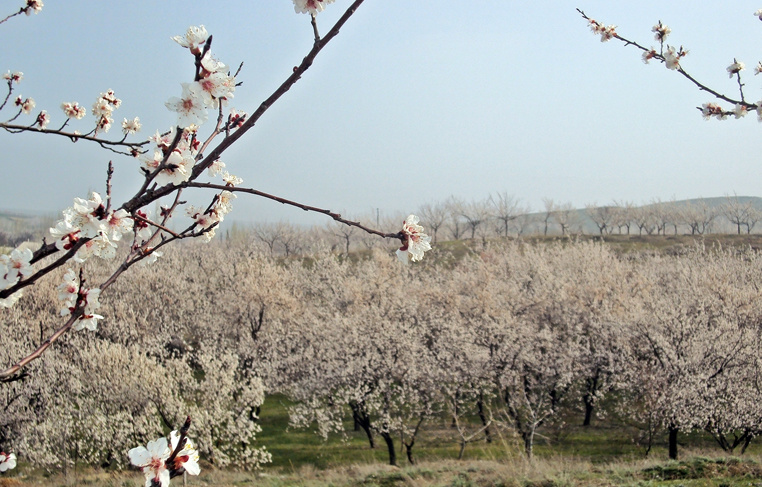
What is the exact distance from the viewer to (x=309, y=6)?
→ 1.83m

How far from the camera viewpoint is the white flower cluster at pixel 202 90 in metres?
1.65

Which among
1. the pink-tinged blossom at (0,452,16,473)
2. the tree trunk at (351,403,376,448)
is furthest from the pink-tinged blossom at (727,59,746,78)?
the tree trunk at (351,403,376,448)

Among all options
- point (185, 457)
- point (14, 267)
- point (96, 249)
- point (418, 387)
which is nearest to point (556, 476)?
point (185, 457)

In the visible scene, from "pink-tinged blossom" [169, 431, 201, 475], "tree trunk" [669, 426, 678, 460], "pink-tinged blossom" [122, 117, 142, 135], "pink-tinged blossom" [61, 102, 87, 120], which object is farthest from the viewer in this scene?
"tree trunk" [669, 426, 678, 460]

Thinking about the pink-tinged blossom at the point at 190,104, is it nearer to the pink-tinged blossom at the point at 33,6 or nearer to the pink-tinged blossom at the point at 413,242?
the pink-tinged blossom at the point at 413,242

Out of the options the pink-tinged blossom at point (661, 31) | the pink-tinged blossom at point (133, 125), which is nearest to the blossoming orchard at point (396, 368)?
the pink-tinged blossom at point (661, 31)

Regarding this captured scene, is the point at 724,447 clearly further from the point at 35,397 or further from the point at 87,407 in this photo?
the point at 35,397

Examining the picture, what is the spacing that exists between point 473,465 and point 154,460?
12.0 meters

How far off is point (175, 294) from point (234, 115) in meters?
33.9

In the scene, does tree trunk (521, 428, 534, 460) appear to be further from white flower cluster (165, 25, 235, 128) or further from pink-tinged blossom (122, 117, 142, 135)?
white flower cluster (165, 25, 235, 128)

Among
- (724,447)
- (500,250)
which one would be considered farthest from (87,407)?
(500,250)

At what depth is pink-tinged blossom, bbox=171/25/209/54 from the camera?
5.30ft

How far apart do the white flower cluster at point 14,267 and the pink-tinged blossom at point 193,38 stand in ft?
3.30

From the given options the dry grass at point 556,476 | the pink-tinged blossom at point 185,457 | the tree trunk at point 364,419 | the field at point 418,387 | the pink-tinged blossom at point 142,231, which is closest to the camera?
the pink-tinged blossom at point 185,457
